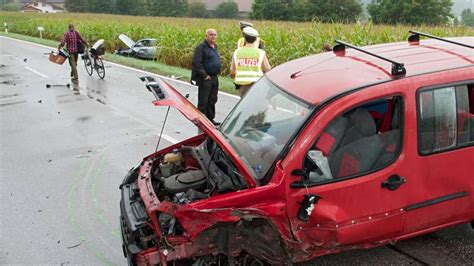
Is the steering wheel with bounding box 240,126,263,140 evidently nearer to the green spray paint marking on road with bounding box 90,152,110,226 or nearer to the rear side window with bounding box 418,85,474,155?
the rear side window with bounding box 418,85,474,155

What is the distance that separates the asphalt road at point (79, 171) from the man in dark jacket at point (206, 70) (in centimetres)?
64

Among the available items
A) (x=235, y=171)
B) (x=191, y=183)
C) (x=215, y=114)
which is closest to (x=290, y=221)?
(x=235, y=171)

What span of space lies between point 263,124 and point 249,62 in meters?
3.73

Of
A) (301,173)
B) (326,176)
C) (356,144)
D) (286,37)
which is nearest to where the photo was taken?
(301,173)

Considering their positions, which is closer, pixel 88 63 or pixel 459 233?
pixel 459 233

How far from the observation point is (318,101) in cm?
371

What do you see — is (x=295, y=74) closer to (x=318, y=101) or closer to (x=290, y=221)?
(x=318, y=101)

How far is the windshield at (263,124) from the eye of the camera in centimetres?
375

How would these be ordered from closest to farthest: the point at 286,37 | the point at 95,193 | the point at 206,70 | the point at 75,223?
the point at 75,223 < the point at 95,193 < the point at 206,70 < the point at 286,37

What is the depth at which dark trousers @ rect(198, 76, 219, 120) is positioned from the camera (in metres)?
8.59

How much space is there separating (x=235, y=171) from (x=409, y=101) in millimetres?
1516

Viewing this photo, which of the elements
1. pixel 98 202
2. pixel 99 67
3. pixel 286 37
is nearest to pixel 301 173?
pixel 98 202

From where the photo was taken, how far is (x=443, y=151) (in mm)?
3838

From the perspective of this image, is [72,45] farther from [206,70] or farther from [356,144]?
[356,144]
